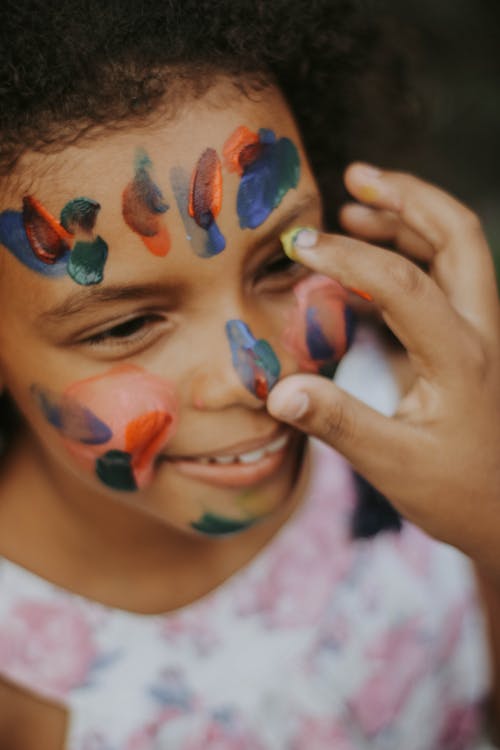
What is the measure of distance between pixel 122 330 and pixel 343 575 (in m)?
0.67

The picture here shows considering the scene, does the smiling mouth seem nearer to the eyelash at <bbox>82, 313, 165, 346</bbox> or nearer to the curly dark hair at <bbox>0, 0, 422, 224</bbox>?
the eyelash at <bbox>82, 313, 165, 346</bbox>

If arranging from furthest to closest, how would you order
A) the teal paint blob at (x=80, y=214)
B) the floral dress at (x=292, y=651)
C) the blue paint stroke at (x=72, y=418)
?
the floral dress at (x=292, y=651), the blue paint stroke at (x=72, y=418), the teal paint blob at (x=80, y=214)

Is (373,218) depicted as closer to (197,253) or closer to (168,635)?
(197,253)

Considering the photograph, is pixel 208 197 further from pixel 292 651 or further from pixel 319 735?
pixel 319 735

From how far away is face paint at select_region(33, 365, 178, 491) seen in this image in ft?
3.46

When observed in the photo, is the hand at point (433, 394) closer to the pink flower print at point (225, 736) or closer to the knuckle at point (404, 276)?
the knuckle at point (404, 276)

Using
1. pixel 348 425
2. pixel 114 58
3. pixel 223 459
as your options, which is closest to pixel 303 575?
pixel 223 459

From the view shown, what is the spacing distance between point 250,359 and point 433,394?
0.23 meters

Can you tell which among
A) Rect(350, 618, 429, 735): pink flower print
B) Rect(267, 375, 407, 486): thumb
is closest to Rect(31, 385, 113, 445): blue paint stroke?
Rect(267, 375, 407, 486): thumb

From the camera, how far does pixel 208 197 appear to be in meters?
1.00

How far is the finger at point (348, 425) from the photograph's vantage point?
99 cm

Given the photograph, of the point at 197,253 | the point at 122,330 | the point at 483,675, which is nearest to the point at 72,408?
the point at 122,330

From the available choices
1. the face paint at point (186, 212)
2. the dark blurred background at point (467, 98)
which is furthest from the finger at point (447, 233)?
the dark blurred background at point (467, 98)

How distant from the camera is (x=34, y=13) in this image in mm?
974
